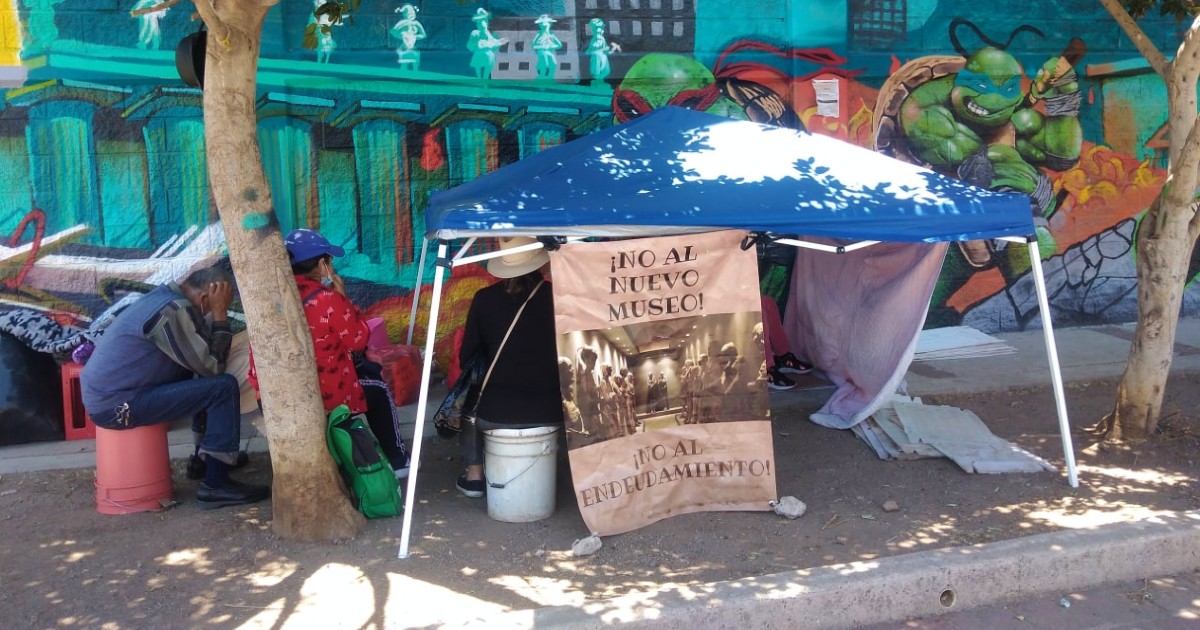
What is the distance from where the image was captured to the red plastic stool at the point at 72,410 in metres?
6.56

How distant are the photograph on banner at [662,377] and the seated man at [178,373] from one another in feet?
6.04

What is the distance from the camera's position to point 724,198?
469cm

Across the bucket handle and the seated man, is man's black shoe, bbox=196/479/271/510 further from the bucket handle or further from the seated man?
the bucket handle

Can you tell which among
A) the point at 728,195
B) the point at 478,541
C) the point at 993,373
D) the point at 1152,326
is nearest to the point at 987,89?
the point at 993,373

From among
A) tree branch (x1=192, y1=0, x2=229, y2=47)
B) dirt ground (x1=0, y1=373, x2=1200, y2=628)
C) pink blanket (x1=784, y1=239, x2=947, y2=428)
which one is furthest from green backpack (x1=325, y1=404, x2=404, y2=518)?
pink blanket (x1=784, y1=239, x2=947, y2=428)

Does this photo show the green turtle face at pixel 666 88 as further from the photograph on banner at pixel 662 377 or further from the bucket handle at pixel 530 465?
the bucket handle at pixel 530 465

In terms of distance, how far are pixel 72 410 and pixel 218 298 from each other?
2.22 metres

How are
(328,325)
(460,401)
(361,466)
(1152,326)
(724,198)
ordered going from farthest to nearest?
(1152,326) → (460,401) → (328,325) → (361,466) → (724,198)

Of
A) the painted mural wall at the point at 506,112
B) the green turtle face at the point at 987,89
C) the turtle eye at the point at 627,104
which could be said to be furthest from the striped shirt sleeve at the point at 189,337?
the green turtle face at the point at 987,89

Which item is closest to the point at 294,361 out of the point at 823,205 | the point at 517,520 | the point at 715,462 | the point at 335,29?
the point at 517,520

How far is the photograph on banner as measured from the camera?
477 centimetres

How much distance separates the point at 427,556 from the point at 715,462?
1.55 meters

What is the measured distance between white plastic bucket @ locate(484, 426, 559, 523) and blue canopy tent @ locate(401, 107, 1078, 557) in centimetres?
50

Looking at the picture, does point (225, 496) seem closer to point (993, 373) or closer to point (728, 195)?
point (728, 195)
